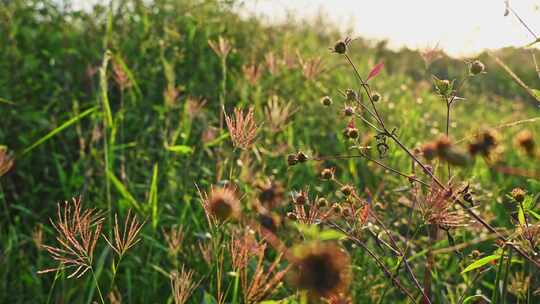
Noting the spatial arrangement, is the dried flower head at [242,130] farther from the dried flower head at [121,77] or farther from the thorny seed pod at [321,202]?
the dried flower head at [121,77]

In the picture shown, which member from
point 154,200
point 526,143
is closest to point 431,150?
point 526,143

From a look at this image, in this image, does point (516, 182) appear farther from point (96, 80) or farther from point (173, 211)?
point (96, 80)

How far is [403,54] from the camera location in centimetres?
725

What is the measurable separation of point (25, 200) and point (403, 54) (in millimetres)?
5787

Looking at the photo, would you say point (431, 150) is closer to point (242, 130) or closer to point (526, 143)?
point (526, 143)

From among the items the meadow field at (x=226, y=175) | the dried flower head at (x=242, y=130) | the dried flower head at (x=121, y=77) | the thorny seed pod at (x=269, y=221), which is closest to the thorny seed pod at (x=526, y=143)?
the meadow field at (x=226, y=175)

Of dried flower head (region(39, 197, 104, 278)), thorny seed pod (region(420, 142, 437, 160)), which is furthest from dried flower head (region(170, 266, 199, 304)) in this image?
thorny seed pod (region(420, 142, 437, 160))

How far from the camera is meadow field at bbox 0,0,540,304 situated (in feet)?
3.40

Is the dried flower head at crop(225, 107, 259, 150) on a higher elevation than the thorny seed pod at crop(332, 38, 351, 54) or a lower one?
lower

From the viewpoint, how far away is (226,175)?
2.10 metres

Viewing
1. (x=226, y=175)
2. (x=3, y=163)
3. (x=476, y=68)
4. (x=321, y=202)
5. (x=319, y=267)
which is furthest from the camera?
(x=226, y=175)

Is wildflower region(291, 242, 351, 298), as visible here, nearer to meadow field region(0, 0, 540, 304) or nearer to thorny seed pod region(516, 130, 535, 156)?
meadow field region(0, 0, 540, 304)

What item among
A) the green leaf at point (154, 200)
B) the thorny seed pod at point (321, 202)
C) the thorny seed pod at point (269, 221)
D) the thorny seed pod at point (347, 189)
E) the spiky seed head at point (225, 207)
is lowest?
the green leaf at point (154, 200)

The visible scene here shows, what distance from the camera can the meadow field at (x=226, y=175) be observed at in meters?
1.04
